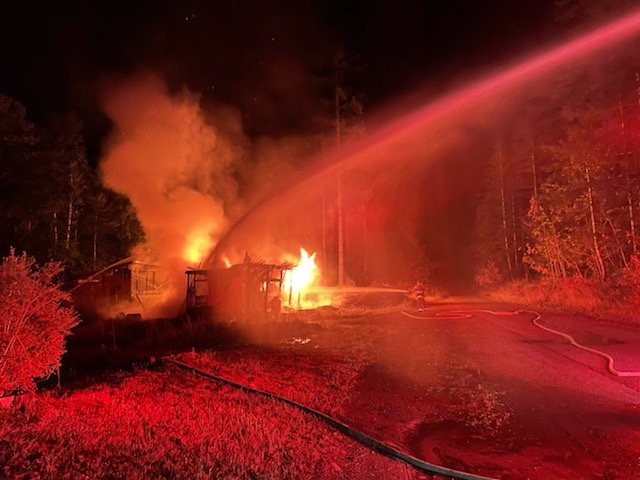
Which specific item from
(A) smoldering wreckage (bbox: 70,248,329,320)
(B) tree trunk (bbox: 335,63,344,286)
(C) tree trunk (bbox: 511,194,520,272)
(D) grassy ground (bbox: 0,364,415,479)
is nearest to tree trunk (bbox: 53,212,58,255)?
(A) smoldering wreckage (bbox: 70,248,329,320)

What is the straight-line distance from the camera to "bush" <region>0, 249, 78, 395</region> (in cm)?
552

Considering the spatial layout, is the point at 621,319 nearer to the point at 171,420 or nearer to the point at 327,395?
the point at 327,395

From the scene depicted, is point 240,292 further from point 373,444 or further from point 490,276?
point 490,276

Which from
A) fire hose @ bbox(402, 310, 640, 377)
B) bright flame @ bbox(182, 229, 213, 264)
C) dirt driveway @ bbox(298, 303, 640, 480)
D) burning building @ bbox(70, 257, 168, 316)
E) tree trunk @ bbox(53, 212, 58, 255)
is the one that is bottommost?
dirt driveway @ bbox(298, 303, 640, 480)

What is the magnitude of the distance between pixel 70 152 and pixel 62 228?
6208mm

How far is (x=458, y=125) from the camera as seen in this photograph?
3406 centimetres

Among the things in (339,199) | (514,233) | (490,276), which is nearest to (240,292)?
(339,199)

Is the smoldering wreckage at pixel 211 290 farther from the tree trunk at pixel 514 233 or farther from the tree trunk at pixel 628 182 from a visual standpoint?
the tree trunk at pixel 514 233

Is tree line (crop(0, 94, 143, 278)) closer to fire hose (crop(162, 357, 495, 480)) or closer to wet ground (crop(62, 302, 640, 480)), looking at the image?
wet ground (crop(62, 302, 640, 480))

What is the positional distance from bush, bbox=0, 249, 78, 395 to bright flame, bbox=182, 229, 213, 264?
51.6 feet

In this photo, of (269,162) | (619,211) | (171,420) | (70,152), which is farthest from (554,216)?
(70,152)

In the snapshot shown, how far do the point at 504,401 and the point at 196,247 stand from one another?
17.6 m

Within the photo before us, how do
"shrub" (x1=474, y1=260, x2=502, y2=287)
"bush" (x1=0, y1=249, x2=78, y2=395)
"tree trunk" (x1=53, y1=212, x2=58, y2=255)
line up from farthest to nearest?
1. "tree trunk" (x1=53, y1=212, x2=58, y2=255)
2. "shrub" (x1=474, y1=260, x2=502, y2=287)
3. "bush" (x1=0, y1=249, x2=78, y2=395)

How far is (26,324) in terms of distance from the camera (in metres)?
5.81
